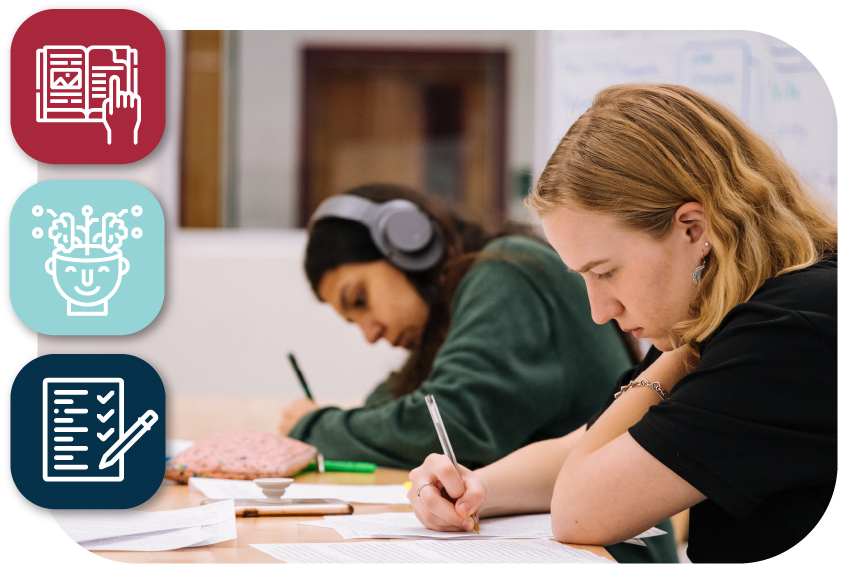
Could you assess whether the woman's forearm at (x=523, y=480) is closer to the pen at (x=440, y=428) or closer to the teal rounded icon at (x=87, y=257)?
the pen at (x=440, y=428)

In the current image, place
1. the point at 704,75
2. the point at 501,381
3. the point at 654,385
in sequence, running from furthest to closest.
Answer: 1. the point at 704,75
2. the point at 501,381
3. the point at 654,385

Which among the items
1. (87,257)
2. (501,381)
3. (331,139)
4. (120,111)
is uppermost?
(120,111)

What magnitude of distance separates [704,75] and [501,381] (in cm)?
92

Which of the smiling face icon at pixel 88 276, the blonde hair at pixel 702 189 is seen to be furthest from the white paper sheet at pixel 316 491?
the blonde hair at pixel 702 189

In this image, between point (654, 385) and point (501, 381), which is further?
point (501, 381)

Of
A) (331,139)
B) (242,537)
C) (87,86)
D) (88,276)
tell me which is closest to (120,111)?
(87,86)

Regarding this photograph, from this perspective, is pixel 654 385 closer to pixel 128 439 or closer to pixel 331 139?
pixel 128 439

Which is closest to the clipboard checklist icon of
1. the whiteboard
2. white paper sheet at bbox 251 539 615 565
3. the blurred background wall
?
white paper sheet at bbox 251 539 615 565

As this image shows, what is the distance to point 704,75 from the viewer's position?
1.55 m

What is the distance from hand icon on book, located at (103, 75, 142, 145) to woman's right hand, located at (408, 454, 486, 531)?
16.1 inches

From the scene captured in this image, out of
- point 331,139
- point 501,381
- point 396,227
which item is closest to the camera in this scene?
point 501,381

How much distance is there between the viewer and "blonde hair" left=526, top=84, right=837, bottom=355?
2.18ft

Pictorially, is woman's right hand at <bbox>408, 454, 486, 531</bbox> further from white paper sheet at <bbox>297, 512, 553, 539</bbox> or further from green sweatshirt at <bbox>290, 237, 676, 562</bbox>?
green sweatshirt at <bbox>290, 237, 676, 562</bbox>

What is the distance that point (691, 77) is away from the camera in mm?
1519
